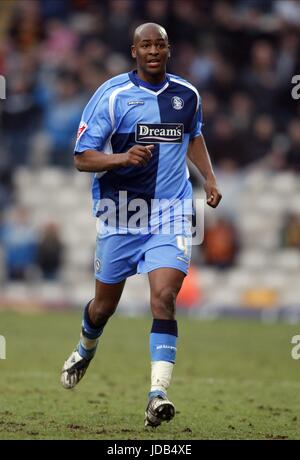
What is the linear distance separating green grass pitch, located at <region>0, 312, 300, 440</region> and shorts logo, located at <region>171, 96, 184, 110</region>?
7.51 feet

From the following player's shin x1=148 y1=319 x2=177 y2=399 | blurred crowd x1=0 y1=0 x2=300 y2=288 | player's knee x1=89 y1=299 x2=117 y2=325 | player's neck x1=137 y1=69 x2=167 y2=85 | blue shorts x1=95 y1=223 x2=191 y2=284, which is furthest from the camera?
blurred crowd x1=0 y1=0 x2=300 y2=288

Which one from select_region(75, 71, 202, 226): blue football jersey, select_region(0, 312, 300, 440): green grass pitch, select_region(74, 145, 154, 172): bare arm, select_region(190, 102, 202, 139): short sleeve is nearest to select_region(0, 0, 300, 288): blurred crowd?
select_region(0, 312, 300, 440): green grass pitch

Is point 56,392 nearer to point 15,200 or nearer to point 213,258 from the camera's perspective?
point 213,258

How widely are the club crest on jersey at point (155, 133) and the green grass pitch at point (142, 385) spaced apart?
6.66 ft

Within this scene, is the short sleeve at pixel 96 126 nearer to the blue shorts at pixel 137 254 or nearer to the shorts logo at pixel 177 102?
the shorts logo at pixel 177 102

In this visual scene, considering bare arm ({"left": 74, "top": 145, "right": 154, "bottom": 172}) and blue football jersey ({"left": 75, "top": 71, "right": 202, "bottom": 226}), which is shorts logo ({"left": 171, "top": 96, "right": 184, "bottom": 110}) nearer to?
blue football jersey ({"left": 75, "top": 71, "right": 202, "bottom": 226})

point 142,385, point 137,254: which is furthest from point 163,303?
point 142,385

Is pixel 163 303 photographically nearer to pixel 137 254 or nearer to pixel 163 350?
pixel 163 350

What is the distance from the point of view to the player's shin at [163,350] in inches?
311

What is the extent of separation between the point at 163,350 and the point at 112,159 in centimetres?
137

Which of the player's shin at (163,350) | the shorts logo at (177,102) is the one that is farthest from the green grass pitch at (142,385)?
the shorts logo at (177,102)

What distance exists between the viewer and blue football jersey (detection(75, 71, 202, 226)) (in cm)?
843

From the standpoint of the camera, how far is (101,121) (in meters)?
Result: 8.40

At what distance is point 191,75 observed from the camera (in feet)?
68.6
